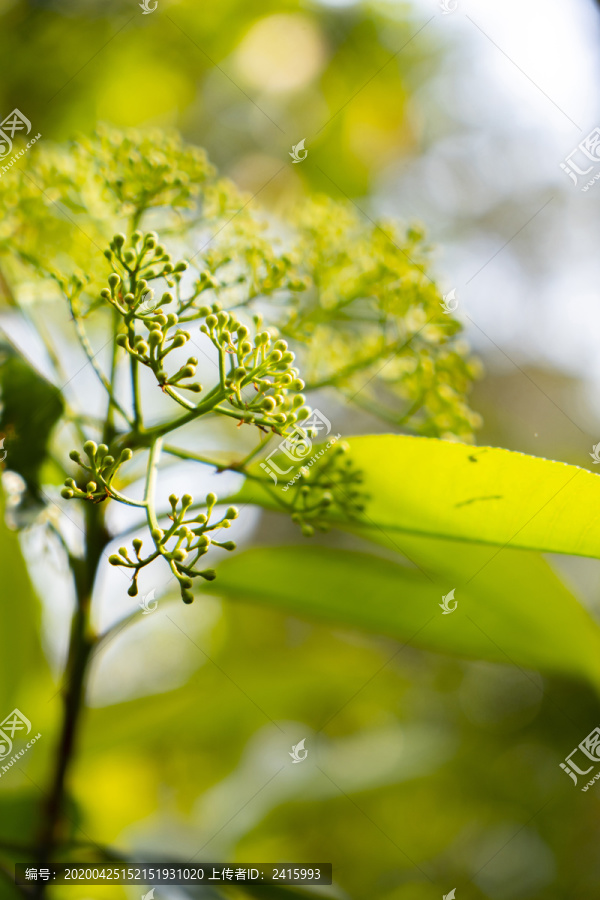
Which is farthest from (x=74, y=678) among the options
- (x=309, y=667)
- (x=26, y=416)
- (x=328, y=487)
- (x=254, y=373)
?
(x=309, y=667)

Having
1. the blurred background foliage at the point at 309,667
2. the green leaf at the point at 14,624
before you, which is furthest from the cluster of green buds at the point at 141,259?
the green leaf at the point at 14,624

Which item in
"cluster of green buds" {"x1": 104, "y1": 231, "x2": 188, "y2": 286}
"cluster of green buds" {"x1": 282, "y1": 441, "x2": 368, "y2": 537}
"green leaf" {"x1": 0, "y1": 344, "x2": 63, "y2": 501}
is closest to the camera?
"cluster of green buds" {"x1": 104, "y1": 231, "x2": 188, "y2": 286}

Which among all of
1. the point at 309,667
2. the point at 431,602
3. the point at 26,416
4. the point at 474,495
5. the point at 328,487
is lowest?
the point at 309,667

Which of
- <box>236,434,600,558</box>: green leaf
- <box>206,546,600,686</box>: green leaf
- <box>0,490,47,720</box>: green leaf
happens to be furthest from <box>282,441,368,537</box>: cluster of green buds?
<box>0,490,47,720</box>: green leaf

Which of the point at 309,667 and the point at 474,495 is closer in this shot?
the point at 474,495

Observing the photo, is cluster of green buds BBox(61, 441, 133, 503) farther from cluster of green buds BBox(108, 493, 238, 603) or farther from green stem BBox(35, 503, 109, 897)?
green stem BBox(35, 503, 109, 897)

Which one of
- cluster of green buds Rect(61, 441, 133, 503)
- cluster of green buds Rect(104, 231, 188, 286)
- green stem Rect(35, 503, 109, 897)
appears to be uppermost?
cluster of green buds Rect(104, 231, 188, 286)

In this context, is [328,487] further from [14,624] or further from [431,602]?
[14,624]
